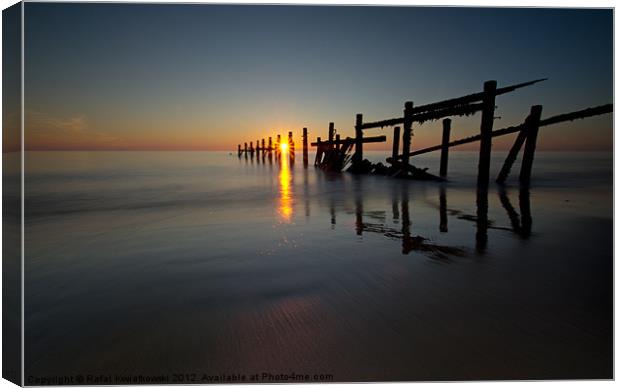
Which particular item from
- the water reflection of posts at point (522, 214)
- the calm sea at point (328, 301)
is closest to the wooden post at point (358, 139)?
the water reflection of posts at point (522, 214)

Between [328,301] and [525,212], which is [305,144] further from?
[328,301]

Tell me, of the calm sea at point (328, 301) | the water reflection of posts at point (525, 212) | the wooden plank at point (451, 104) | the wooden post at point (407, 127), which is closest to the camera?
the calm sea at point (328, 301)

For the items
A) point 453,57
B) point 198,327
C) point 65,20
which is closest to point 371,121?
point 453,57

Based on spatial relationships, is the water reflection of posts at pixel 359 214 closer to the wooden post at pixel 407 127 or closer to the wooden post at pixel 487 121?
the wooden post at pixel 487 121

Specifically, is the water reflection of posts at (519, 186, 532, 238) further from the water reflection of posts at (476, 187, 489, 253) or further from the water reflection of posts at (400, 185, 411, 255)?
the water reflection of posts at (400, 185, 411, 255)

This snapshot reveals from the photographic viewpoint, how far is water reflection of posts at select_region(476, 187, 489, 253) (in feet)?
12.1

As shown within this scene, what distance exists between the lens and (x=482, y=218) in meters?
4.99

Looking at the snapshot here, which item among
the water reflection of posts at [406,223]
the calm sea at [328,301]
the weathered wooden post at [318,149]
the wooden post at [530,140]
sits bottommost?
the calm sea at [328,301]

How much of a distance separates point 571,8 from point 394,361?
3147mm

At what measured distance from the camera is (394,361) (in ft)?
6.36

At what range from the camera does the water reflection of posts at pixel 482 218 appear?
3680 millimetres

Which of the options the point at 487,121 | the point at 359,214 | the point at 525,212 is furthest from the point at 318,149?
the point at 525,212

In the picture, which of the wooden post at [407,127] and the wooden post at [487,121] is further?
the wooden post at [407,127]

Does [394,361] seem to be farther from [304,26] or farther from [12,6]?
[12,6]
